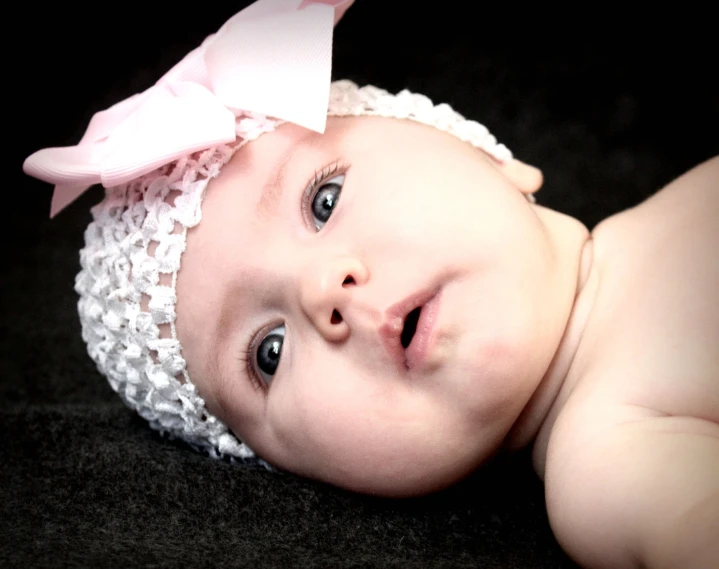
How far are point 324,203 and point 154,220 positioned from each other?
0.25m

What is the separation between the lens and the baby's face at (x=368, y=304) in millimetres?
1142

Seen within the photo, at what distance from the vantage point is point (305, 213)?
124cm

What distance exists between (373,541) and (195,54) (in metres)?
0.75

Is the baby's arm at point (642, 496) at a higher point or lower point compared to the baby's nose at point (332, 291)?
lower

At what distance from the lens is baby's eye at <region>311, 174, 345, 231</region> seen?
1.25 metres

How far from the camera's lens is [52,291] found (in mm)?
2049

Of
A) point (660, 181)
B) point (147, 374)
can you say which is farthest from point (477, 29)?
point (147, 374)

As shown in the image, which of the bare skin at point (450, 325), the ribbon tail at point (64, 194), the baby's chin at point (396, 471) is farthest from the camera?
the ribbon tail at point (64, 194)

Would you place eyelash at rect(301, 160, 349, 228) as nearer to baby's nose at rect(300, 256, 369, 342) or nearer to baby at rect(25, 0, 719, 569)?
baby at rect(25, 0, 719, 569)

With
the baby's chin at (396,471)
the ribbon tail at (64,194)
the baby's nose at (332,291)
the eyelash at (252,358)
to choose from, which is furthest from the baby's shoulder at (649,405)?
the ribbon tail at (64,194)

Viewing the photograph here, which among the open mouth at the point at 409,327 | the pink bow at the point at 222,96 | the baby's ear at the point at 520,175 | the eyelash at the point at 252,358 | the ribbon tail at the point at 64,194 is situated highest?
the pink bow at the point at 222,96

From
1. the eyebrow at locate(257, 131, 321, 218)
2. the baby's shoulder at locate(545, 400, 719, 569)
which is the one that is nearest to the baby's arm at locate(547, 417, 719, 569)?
the baby's shoulder at locate(545, 400, 719, 569)

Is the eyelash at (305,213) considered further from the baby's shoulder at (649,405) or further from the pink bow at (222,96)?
the baby's shoulder at (649,405)

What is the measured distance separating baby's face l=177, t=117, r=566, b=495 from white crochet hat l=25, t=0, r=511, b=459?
0.03m
